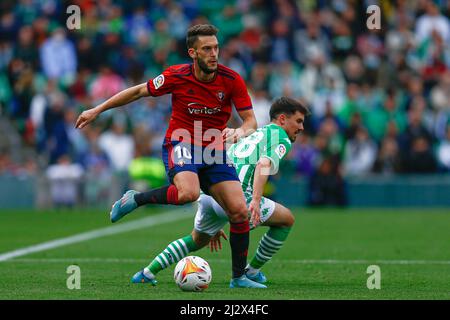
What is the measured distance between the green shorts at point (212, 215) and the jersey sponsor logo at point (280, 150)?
1.42ft

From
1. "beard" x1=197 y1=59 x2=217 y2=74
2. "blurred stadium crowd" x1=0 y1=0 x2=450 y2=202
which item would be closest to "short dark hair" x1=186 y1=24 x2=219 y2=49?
"beard" x1=197 y1=59 x2=217 y2=74

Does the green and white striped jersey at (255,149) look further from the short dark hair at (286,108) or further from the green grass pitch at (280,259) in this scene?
the green grass pitch at (280,259)

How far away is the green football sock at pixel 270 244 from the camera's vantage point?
31.4 ft

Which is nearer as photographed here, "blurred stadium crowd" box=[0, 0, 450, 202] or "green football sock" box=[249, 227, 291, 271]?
"green football sock" box=[249, 227, 291, 271]

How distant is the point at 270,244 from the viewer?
9562 mm

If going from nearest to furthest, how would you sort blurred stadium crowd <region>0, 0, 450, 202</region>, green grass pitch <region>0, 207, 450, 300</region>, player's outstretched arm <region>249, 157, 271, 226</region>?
green grass pitch <region>0, 207, 450, 300</region> → player's outstretched arm <region>249, 157, 271, 226</region> → blurred stadium crowd <region>0, 0, 450, 202</region>

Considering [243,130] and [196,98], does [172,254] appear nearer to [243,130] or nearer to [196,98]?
[243,130]

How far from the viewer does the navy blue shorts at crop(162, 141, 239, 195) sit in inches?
360

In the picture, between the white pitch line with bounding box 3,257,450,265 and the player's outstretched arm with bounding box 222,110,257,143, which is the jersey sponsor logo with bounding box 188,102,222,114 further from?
the white pitch line with bounding box 3,257,450,265

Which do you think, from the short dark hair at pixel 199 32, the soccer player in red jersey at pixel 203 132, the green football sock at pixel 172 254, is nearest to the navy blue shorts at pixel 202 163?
the soccer player in red jersey at pixel 203 132

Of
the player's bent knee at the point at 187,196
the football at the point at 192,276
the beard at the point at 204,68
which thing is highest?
the beard at the point at 204,68

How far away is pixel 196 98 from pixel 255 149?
0.69 meters
